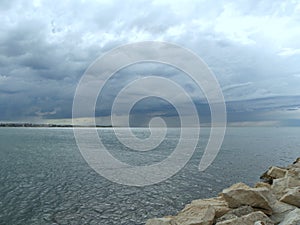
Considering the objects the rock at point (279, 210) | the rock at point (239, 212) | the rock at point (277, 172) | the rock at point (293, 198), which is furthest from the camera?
the rock at point (277, 172)

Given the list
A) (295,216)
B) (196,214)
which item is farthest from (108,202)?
(295,216)

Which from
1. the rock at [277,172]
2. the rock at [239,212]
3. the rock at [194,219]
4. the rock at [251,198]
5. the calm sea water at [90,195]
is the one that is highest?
the rock at [251,198]

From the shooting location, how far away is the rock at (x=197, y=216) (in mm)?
11555

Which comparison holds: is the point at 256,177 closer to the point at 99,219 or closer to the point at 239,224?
the point at 99,219

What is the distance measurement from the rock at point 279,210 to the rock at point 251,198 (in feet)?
0.90

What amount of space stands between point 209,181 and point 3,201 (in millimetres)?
20629

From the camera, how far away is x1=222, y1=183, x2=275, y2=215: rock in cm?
1157

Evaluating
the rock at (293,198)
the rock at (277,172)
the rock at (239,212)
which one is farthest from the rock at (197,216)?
the rock at (277,172)

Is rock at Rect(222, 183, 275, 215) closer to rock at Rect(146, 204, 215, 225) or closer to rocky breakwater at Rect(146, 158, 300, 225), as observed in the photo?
rocky breakwater at Rect(146, 158, 300, 225)

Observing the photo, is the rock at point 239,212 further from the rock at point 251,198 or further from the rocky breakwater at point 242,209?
the rock at point 251,198

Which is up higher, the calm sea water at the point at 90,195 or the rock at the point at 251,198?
the rock at the point at 251,198

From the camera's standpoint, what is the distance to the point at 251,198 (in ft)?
38.5

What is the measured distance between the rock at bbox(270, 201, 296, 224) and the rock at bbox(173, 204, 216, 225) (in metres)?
2.57

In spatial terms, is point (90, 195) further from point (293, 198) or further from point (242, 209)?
point (293, 198)
